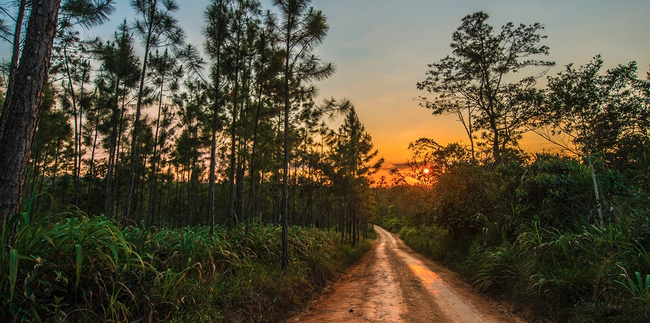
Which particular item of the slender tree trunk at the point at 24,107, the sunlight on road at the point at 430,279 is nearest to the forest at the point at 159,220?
the slender tree trunk at the point at 24,107

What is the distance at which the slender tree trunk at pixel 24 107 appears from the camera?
2.85 meters

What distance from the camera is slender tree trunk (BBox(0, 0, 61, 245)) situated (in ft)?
9.36

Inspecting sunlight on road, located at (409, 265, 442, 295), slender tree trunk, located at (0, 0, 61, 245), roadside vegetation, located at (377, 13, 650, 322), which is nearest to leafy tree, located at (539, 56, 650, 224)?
roadside vegetation, located at (377, 13, 650, 322)

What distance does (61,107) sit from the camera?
61.2 ft

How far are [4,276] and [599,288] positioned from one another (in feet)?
25.3

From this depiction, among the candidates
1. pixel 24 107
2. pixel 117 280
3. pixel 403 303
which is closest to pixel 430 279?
pixel 403 303

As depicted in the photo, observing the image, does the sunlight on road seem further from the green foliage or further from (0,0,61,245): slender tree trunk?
(0,0,61,245): slender tree trunk

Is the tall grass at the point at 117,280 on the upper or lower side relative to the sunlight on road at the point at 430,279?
upper

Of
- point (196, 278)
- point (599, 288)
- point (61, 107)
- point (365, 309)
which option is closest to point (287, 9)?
point (196, 278)

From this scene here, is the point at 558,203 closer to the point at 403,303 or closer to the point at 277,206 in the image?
the point at 403,303

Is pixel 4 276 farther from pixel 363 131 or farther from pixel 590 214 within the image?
pixel 363 131

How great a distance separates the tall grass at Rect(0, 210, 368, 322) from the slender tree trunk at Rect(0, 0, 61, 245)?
0.38 meters

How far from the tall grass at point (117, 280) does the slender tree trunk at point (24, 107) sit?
380 mm

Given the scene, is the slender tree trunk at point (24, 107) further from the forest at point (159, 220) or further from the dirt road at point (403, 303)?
the dirt road at point (403, 303)
